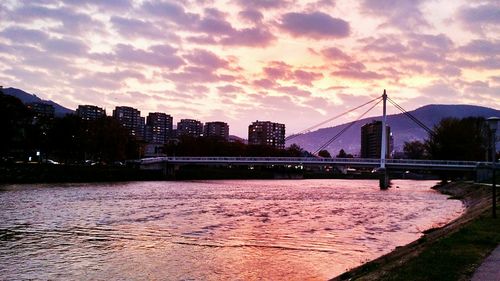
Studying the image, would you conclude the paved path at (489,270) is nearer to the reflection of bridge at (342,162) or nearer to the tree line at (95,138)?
the reflection of bridge at (342,162)

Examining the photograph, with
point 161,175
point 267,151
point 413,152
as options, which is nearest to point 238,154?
point 267,151

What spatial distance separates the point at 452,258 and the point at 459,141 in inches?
3335

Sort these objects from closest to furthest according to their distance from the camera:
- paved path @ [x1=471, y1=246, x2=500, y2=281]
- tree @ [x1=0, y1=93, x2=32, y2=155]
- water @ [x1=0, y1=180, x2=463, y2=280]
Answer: paved path @ [x1=471, y1=246, x2=500, y2=281]
water @ [x1=0, y1=180, x2=463, y2=280]
tree @ [x1=0, y1=93, x2=32, y2=155]

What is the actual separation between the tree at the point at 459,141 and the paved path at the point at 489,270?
82.3 m

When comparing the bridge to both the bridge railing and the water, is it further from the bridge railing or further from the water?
the water

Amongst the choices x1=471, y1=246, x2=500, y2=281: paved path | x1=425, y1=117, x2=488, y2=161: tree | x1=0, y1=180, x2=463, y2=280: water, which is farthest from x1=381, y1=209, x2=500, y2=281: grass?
x1=425, y1=117, x2=488, y2=161: tree

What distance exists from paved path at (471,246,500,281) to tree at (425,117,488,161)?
270 ft

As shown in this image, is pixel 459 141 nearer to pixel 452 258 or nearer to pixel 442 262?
pixel 452 258

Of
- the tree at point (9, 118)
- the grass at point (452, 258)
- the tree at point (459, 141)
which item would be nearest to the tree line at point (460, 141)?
the tree at point (459, 141)

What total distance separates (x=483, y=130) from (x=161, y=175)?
7199 cm

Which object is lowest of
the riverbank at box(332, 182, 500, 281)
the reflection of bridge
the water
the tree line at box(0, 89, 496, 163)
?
the water

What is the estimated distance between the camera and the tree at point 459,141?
290 ft

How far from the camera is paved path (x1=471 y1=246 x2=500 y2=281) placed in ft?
31.4

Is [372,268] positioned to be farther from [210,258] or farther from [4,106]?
[4,106]
